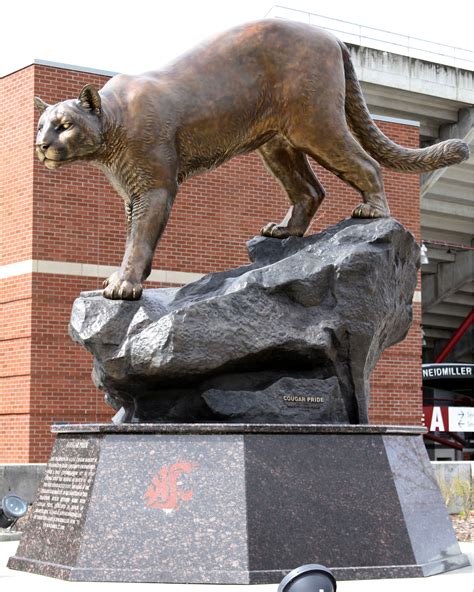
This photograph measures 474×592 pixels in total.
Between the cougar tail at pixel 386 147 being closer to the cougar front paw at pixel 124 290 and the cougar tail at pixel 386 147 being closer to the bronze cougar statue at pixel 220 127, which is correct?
the bronze cougar statue at pixel 220 127

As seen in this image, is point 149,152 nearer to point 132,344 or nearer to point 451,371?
point 132,344

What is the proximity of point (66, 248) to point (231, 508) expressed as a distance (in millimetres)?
10187

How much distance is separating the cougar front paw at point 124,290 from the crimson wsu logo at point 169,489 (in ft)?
4.33

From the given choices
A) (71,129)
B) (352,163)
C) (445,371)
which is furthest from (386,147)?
(445,371)

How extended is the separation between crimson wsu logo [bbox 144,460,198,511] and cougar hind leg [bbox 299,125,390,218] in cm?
251

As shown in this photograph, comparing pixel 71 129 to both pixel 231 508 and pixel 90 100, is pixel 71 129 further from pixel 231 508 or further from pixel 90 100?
pixel 231 508

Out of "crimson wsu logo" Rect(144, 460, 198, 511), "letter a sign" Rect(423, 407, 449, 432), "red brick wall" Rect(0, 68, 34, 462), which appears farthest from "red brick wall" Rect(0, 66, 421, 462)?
"crimson wsu logo" Rect(144, 460, 198, 511)

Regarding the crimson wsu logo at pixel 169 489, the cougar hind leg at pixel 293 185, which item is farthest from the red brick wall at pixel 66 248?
the crimson wsu logo at pixel 169 489

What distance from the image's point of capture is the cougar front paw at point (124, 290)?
7031mm

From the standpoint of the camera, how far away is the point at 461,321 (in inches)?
1395

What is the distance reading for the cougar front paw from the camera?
703cm

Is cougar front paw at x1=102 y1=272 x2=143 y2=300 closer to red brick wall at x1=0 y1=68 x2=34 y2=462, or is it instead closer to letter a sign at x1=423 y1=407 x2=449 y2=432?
red brick wall at x1=0 y1=68 x2=34 y2=462

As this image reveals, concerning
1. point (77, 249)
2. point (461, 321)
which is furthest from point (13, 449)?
point (461, 321)

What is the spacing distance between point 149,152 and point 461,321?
2958 centimetres
